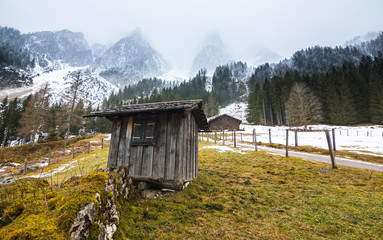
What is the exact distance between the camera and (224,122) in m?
57.1

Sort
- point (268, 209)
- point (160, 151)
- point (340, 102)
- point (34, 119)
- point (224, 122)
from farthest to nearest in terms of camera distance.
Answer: point (224, 122), point (340, 102), point (34, 119), point (160, 151), point (268, 209)

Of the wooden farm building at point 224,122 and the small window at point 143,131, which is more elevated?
the wooden farm building at point 224,122

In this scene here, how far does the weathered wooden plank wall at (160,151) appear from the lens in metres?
7.65

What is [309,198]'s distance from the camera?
709 cm

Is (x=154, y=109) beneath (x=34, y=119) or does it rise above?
beneath

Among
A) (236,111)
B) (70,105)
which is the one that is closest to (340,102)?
(236,111)

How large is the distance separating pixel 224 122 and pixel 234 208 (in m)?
51.8

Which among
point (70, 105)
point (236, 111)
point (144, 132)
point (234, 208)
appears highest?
point (236, 111)

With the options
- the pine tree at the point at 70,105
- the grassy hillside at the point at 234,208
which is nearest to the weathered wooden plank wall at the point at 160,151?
the grassy hillside at the point at 234,208

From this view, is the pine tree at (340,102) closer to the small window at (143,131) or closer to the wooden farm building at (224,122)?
the wooden farm building at (224,122)

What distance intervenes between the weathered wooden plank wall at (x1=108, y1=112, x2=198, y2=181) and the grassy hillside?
1106mm

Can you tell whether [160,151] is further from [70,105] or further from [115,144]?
[70,105]

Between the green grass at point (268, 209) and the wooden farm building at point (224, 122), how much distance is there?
1825 inches

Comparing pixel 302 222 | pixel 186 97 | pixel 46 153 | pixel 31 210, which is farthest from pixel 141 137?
pixel 186 97
